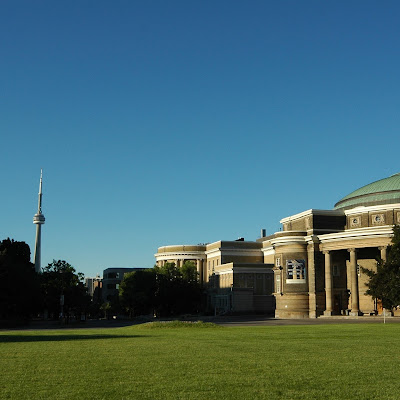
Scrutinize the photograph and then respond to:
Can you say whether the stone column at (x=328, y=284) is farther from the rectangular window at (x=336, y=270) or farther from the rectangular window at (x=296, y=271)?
the rectangular window at (x=296, y=271)

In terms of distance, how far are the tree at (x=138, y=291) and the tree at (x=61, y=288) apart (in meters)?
12.1

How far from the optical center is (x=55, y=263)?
96125 mm

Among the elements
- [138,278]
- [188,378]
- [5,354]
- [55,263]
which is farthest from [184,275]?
[188,378]

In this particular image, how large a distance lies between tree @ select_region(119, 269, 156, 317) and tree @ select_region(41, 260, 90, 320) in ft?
39.6

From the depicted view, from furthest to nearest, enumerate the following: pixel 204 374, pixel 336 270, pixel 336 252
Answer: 1. pixel 336 270
2. pixel 336 252
3. pixel 204 374

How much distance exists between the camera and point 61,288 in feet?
298

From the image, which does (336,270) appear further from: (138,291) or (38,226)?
(38,226)

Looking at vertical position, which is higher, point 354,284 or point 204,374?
point 354,284

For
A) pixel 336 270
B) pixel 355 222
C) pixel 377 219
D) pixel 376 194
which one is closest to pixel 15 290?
pixel 336 270

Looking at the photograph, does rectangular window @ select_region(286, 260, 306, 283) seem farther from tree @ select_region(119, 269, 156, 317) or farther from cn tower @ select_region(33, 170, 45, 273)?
cn tower @ select_region(33, 170, 45, 273)

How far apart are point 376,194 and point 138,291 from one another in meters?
47.4

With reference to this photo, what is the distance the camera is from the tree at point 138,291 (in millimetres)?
107562

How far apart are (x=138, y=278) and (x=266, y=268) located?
26.8 m

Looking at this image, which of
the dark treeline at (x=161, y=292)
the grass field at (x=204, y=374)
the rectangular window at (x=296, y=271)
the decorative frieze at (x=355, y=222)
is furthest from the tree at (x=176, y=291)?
the grass field at (x=204, y=374)
